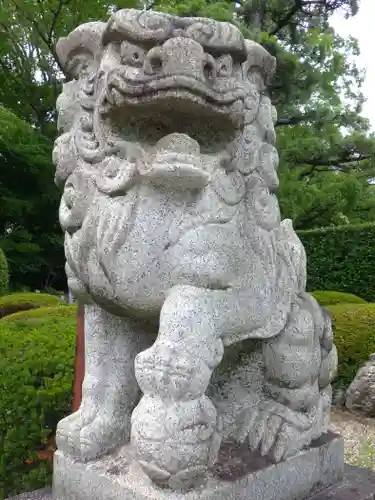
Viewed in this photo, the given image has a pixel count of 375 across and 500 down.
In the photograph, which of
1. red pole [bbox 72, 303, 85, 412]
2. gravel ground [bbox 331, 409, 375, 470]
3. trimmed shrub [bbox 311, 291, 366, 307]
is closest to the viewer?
red pole [bbox 72, 303, 85, 412]

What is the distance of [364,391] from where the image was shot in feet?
12.8

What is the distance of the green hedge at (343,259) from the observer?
7.24 meters

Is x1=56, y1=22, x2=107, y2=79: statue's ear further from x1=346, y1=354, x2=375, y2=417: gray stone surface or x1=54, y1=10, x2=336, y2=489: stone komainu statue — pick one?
x1=346, y1=354, x2=375, y2=417: gray stone surface

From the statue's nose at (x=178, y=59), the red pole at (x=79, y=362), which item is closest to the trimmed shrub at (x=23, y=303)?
the red pole at (x=79, y=362)

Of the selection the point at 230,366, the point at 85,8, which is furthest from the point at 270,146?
the point at 85,8

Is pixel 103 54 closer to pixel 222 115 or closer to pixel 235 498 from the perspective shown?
pixel 222 115

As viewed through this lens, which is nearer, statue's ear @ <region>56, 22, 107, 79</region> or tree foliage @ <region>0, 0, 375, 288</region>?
statue's ear @ <region>56, 22, 107, 79</region>

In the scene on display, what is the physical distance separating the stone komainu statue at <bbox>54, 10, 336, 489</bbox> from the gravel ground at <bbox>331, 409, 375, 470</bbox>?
1823mm

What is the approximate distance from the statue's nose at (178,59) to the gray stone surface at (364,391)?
3.17 metres

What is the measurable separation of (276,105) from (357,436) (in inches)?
213

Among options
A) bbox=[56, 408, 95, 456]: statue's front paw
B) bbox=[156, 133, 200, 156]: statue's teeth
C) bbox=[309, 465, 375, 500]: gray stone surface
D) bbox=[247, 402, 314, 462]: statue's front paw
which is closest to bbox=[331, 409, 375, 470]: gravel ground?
bbox=[309, 465, 375, 500]: gray stone surface

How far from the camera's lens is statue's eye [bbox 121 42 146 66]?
4.14ft

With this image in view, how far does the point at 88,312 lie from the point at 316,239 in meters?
6.61

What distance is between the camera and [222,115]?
1.29 metres
